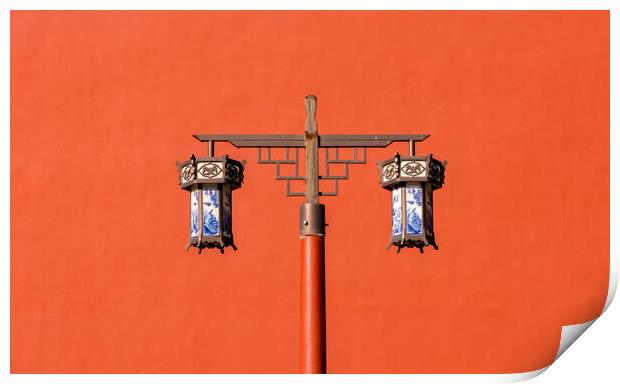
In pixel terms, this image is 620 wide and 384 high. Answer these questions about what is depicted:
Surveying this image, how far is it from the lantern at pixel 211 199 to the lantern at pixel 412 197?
0.69 m

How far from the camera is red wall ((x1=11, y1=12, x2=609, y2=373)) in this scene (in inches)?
302

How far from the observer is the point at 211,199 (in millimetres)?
5723

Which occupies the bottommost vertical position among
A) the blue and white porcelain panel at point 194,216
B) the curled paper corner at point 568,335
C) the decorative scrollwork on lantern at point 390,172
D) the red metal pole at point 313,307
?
the curled paper corner at point 568,335

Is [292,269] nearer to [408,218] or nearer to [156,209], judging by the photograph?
[156,209]

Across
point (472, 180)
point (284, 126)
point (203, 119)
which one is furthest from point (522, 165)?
point (203, 119)

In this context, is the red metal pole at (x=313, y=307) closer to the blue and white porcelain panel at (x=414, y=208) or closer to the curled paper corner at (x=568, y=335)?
the blue and white porcelain panel at (x=414, y=208)

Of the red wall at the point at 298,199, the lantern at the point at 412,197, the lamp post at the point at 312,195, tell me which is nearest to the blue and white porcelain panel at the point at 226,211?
the lamp post at the point at 312,195

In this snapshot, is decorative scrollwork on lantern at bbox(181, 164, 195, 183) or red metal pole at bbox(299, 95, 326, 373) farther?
decorative scrollwork on lantern at bbox(181, 164, 195, 183)

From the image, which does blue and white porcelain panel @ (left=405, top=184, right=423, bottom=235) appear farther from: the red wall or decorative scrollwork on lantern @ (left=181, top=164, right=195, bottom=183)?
the red wall

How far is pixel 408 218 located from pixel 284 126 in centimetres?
227

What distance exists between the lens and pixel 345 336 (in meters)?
7.67

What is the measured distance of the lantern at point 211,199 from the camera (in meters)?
5.67

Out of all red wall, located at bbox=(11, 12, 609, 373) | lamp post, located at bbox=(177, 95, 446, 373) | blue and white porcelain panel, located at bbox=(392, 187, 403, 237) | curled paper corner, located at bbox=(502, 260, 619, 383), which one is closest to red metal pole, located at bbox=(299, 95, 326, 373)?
lamp post, located at bbox=(177, 95, 446, 373)

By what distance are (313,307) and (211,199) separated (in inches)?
26.4
